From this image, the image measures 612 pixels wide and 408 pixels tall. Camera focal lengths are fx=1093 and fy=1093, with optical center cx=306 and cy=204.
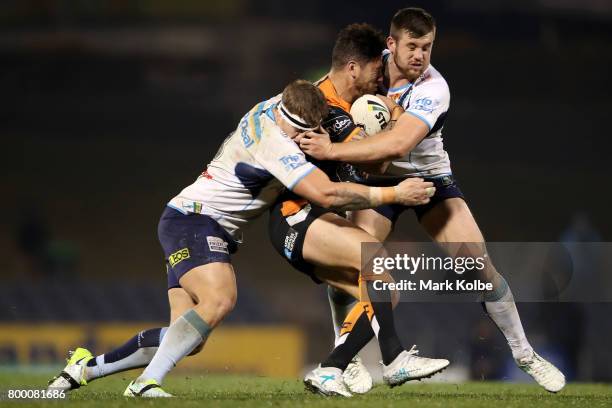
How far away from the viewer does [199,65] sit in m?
26.1

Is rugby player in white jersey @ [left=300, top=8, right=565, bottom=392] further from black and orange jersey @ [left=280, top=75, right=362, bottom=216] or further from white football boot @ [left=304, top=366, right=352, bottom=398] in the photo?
white football boot @ [left=304, top=366, right=352, bottom=398]

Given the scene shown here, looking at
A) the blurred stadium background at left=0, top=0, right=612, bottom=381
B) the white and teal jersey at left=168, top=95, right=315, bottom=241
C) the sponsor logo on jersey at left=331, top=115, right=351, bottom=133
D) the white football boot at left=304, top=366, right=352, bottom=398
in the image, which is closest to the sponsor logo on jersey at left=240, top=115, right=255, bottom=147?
the white and teal jersey at left=168, top=95, right=315, bottom=241

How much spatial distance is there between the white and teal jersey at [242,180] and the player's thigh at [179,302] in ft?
1.69

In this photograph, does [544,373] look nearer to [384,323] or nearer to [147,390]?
[384,323]

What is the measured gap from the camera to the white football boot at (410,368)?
22.7 feet

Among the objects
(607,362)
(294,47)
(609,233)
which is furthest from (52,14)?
(607,362)

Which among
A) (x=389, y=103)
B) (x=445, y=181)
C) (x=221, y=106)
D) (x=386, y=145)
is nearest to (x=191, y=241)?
(x=386, y=145)

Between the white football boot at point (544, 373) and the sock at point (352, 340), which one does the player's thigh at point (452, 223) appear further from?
the sock at point (352, 340)

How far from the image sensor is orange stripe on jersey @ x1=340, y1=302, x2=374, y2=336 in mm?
7133

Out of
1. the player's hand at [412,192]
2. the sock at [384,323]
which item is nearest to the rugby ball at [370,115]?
the player's hand at [412,192]

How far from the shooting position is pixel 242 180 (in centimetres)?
716

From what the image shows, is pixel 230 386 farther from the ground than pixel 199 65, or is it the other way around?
pixel 199 65

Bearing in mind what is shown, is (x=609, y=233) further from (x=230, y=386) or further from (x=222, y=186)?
(x=222, y=186)

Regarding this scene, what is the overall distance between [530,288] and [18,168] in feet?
55.9
